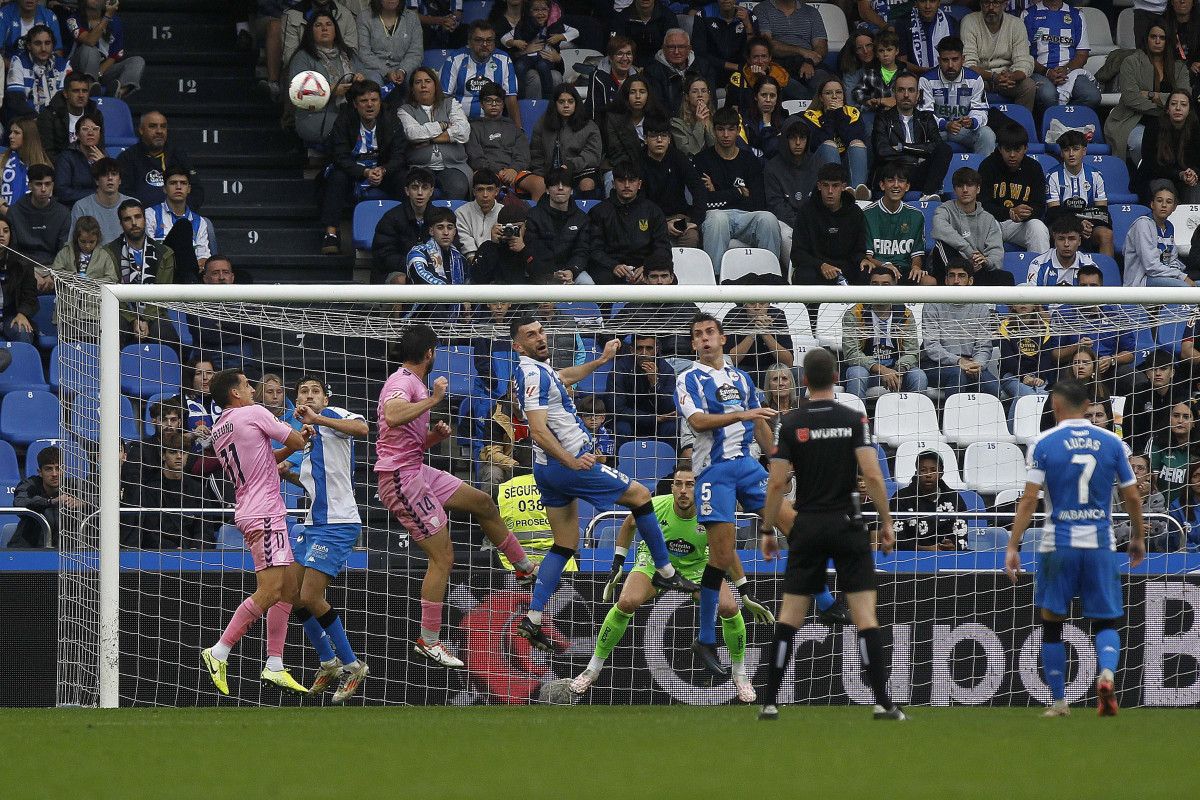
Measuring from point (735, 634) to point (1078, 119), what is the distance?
31.2 ft

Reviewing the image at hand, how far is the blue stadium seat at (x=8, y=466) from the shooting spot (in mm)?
12242

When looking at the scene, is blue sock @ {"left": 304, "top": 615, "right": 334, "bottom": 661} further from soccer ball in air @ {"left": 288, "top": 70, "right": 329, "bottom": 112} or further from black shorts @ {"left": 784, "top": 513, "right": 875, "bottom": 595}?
soccer ball in air @ {"left": 288, "top": 70, "right": 329, "bottom": 112}

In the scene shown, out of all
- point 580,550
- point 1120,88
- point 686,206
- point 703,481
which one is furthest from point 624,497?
point 1120,88

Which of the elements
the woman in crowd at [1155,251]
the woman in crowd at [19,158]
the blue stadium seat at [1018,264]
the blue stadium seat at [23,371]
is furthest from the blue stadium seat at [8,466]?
the woman in crowd at [1155,251]

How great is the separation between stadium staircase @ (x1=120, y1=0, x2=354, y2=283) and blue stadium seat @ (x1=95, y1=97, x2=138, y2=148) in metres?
0.73

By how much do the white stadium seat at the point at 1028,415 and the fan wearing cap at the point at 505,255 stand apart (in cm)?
455

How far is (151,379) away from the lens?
1177 cm

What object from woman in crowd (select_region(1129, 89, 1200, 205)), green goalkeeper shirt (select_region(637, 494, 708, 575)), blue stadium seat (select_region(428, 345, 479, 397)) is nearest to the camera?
green goalkeeper shirt (select_region(637, 494, 708, 575))

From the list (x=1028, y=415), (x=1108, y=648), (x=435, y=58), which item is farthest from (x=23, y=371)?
(x=1108, y=648)

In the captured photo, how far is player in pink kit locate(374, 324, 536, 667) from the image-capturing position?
1016cm

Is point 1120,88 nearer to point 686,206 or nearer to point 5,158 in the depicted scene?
point 686,206

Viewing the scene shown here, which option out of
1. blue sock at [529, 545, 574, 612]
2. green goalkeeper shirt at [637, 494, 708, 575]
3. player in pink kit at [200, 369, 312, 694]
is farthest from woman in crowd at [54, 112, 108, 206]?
green goalkeeper shirt at [637, 494, 708, 575]

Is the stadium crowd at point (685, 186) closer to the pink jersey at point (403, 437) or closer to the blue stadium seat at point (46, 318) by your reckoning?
the blue stadium seat at point (46, 318)

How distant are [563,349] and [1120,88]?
29.6 ft
